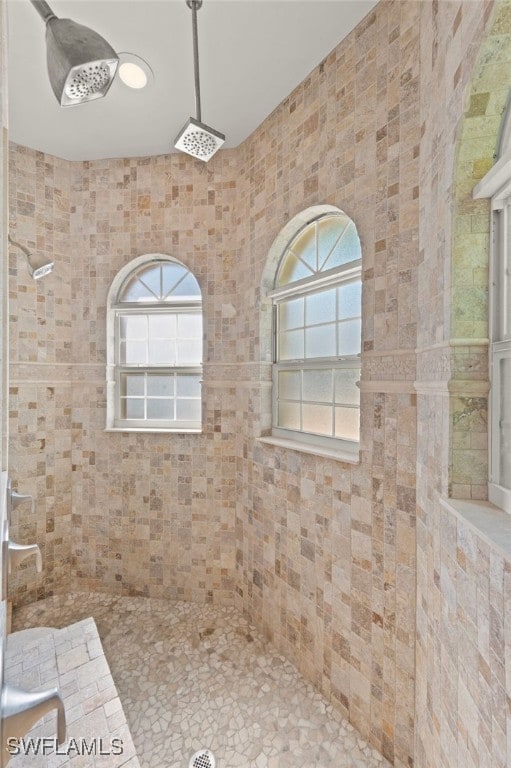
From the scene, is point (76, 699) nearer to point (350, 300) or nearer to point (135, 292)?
point (350, 300)

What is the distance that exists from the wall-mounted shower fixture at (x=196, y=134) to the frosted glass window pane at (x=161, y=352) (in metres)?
1.45

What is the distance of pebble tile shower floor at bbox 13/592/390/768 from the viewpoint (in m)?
1.62

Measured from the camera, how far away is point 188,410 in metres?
2.87

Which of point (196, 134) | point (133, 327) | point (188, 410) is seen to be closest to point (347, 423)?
point (188, 410)

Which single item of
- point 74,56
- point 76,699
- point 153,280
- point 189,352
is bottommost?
point 76,699

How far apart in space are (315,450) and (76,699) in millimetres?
1424

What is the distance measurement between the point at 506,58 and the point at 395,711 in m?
2.46

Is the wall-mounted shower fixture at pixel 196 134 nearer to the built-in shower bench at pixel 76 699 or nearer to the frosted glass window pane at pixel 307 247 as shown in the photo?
the frosted glass window pane at pixel 307 247

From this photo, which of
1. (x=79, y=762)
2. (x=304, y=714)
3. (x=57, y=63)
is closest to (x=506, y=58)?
(x=57, y=63)

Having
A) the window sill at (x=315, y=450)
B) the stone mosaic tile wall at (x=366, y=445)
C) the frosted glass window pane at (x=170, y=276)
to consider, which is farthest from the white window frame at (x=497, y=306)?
the frosted glass window pane at (x=170, y=276)

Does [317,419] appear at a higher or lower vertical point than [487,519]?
higher

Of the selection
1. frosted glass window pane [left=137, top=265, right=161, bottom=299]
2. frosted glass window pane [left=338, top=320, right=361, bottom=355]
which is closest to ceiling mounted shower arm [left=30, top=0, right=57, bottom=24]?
frosted glass window pane [left=338, top=320, right=361, bottom=355]

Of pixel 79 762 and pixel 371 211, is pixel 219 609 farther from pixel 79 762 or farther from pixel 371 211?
pixel 371 211

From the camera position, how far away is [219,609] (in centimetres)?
259
